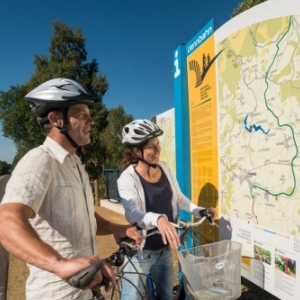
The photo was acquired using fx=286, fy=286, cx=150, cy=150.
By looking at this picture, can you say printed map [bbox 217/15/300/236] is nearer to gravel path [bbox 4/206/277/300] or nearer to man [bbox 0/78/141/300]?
man [bbox 0/78/141/300]

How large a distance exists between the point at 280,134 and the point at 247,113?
0.40m

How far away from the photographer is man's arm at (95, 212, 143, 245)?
5.78 feet

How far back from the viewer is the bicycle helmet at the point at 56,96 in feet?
5.28

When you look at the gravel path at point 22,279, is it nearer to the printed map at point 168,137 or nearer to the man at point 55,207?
the printed map at point 168,137

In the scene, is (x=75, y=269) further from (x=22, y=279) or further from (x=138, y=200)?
(x=22, y=279)

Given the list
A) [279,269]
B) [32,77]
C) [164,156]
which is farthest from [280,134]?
[32,77]

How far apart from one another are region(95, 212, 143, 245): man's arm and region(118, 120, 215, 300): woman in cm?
33

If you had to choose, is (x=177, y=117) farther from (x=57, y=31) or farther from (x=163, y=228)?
(x=57, y=31)

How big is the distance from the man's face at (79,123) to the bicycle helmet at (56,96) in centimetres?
4

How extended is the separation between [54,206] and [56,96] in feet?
2.02

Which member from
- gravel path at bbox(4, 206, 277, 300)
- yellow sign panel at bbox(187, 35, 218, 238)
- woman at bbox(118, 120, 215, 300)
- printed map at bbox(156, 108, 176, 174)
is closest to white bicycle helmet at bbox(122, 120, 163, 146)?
woman at bbox(118, 120, 215, 300)

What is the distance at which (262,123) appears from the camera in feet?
7.38

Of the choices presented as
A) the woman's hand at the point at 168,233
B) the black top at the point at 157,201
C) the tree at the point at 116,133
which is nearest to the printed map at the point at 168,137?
the black top at the point at 157,201

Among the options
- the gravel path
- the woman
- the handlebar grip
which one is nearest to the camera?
the handlebar grip
